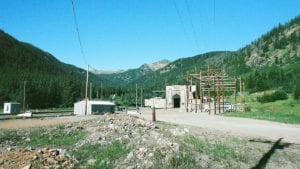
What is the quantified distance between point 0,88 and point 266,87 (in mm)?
84814

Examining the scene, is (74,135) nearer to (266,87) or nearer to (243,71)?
(266,87)

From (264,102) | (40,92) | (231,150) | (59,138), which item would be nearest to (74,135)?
(59,138)

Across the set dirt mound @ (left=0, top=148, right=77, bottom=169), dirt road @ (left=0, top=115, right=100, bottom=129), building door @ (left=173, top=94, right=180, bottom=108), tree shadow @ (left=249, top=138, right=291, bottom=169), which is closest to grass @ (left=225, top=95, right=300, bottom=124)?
tree shadow @ (left=249, top=138, right=291, bottom=169)

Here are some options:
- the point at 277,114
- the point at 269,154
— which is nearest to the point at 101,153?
the point at 269,154

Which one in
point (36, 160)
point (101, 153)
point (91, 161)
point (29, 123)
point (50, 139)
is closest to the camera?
point (36, 160)

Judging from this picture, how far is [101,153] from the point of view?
14.4m

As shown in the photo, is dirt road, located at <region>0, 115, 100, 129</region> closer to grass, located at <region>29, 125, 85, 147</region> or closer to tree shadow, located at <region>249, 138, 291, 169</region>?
grass, located at <region>29, 125, 85, 147</region>

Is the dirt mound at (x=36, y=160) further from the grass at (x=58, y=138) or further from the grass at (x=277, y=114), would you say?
the grass at (x=277, y=114)

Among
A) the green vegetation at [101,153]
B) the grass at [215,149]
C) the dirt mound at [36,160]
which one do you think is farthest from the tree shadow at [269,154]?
the dirt mound at [36,160]

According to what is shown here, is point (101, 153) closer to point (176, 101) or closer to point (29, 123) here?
point (29, 123)

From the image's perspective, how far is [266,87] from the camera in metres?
124

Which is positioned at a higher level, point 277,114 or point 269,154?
point 277,114

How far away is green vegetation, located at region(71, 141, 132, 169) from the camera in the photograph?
42.7ft

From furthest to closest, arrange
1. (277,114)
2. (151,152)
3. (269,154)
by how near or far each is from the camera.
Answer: (277,114)
(269,154)
(151,152)
